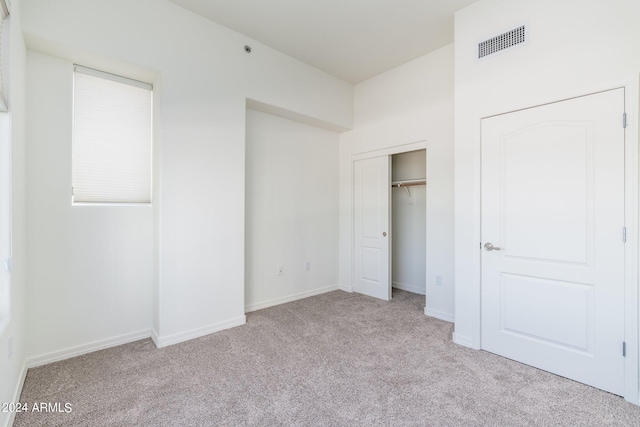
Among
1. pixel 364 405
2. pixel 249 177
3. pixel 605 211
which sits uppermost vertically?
pixel 249 177

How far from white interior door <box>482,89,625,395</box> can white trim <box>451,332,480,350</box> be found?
0.35 ft

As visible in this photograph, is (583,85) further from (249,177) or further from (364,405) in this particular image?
(249,177)

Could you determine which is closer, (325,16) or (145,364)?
(145,364)

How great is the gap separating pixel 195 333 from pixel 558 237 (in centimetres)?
332

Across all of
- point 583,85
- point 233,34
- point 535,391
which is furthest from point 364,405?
point 233,34

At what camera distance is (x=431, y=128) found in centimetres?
368

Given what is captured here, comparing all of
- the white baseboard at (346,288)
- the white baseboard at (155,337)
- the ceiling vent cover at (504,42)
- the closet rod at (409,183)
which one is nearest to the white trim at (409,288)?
the white baseboard at (346,288)

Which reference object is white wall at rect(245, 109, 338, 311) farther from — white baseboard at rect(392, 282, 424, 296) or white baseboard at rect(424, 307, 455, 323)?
white baseboard at rect(424, 307, 455, 323)

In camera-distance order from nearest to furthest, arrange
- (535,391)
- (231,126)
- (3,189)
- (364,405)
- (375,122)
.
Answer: (3,189) → (364,405) → (535,391) → (231,126) → (375,122)

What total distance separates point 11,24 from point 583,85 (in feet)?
12.8

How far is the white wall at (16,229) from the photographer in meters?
1.76

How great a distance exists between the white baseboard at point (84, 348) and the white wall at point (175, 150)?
0.05 m

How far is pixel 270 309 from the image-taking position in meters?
3.82

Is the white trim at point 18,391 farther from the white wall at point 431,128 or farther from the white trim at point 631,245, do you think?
the white trim at point 631,245
